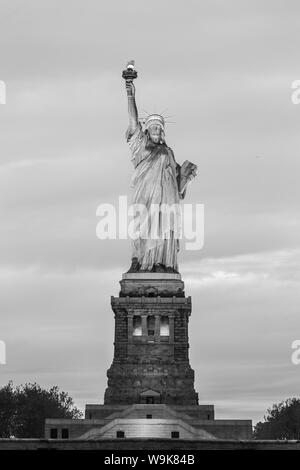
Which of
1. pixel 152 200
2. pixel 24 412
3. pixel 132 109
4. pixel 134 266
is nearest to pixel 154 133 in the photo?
pixel 132 109

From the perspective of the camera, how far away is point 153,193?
12075 centimetres

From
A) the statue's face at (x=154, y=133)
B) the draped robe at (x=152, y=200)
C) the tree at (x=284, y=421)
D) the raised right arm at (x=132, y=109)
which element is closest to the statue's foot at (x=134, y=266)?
the draped robe at (x=152, y=200)

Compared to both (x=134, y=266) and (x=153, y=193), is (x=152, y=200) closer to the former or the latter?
(x=153, y=193)

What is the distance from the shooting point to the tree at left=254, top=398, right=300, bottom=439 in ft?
468

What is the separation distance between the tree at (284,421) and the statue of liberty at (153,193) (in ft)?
83.7

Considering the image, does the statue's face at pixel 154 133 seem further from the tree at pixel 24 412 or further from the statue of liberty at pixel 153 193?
the tree at pixel 24 412

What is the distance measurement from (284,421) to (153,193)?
31953 mm

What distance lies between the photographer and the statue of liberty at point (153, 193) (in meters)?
120

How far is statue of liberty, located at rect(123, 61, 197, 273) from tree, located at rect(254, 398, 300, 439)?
25512mm

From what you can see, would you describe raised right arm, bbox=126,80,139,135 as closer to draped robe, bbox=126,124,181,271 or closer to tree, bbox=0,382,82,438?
draped robe, bbox=126,124,181,271

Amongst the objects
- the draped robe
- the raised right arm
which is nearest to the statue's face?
the draped robe

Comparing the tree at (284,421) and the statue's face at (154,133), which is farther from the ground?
the statue's face at (154,133)

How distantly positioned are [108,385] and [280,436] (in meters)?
32.1
